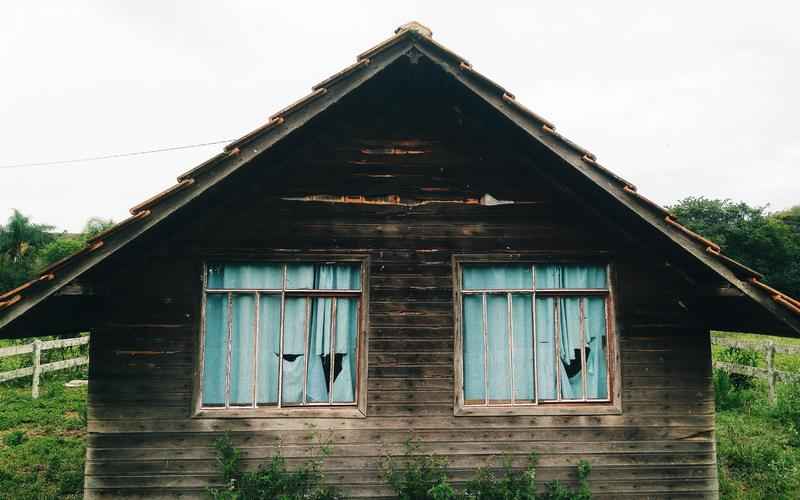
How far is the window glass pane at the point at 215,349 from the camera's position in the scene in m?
5.88

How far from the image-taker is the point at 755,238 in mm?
49656

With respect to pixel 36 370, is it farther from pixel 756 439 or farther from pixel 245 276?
pixel 756 439

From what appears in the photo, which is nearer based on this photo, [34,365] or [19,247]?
[34,365]

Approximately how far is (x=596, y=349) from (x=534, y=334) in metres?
0.79

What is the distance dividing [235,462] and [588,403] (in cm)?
412

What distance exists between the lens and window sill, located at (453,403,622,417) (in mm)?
5961

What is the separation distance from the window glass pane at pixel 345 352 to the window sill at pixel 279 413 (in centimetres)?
17

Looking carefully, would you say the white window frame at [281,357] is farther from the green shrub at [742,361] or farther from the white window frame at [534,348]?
the green shrub at [742,361]

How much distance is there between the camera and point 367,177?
6.26 m

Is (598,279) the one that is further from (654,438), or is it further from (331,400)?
(331,400)

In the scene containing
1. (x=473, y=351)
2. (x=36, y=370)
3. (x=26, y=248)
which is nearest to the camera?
(x=473, y=351)

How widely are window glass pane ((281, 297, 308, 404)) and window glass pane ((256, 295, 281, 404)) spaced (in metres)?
0.09

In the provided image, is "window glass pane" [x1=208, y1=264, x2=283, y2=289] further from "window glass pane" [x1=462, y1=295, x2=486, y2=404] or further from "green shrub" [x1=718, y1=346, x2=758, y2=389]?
"green shrub" [x1=718, y1=346, x2=758, y2=389]

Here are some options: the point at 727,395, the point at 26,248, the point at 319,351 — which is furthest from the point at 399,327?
the point at 26,248
